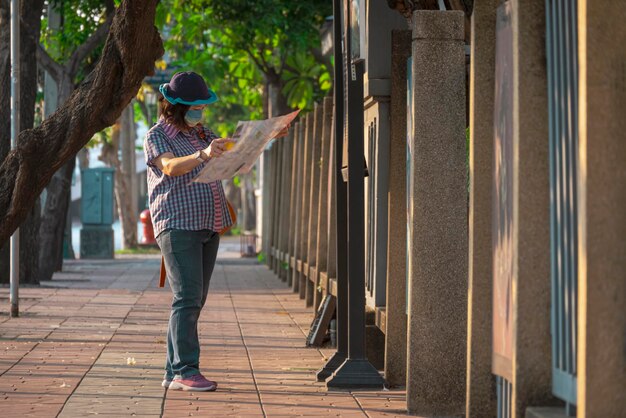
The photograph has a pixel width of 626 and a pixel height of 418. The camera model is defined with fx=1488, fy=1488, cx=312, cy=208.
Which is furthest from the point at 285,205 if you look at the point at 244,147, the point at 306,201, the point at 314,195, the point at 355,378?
the point at 244,147

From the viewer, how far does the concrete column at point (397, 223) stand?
912cm

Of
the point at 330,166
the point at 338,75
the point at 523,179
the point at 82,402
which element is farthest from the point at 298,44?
the point at 523,179

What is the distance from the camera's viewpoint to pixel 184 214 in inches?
337

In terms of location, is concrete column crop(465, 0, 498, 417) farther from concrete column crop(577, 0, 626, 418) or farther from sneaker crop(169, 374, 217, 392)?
sneaker crop(169, 374, 217, 392)

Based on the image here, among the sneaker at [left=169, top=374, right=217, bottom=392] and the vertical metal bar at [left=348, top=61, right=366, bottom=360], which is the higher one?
the vertical metal bar at [left=348, top=61, right=366, bottom=360]

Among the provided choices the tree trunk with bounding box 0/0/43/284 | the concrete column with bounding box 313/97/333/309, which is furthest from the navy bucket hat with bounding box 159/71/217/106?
the tree trunk with bounding box 0/0/43/284

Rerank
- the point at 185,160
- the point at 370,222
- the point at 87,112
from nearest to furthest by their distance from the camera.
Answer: the point at 185,160, the point at 370,222, the point at 87,112

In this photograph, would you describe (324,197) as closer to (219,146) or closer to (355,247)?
(355,247)

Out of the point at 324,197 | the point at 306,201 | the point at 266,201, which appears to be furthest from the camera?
the point at 266,201

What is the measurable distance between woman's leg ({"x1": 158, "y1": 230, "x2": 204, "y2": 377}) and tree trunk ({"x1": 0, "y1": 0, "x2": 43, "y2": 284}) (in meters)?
7.87

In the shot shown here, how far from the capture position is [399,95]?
376 inches

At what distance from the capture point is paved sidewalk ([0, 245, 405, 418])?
808cm

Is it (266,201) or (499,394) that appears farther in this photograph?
(266,201)

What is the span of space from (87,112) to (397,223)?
3.43 meters
